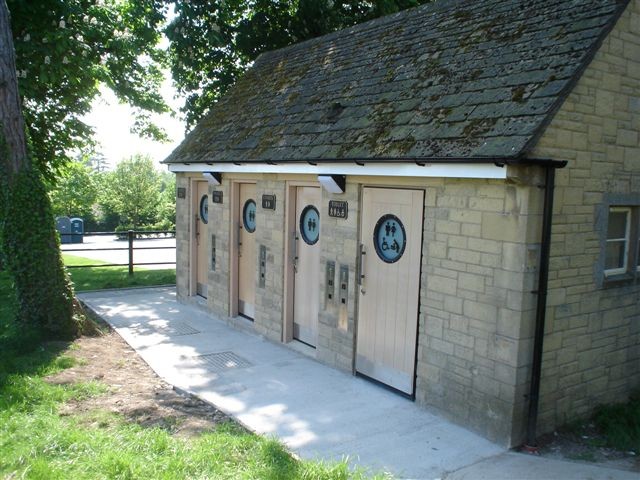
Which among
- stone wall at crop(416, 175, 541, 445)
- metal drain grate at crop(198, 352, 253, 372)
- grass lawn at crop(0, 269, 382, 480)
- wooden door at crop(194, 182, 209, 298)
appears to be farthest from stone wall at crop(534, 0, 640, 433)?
wooden door at crop(194, 182, 209, 298)

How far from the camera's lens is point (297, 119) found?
870 cm

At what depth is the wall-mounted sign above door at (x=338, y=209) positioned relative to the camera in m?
7.26

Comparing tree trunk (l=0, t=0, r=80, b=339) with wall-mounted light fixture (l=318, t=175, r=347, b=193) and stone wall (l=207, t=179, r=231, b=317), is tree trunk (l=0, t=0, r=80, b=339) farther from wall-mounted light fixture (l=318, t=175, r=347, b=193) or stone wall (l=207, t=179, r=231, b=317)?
wall-mounted light fixture (l=318, t=175, r=347, b=193)

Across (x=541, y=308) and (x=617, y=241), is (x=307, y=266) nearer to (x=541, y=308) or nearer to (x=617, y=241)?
(x=541, y=308)

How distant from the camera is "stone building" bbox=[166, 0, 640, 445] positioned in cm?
525

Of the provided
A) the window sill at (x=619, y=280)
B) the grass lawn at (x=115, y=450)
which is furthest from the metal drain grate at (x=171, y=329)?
the window sill at (x=619, y=280)

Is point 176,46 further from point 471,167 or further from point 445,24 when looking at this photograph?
point 471,167

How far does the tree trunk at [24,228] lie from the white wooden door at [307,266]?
3464 millimetres

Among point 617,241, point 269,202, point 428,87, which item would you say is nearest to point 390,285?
point 428,87

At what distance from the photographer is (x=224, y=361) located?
7906 mm

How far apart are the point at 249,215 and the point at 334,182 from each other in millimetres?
3006

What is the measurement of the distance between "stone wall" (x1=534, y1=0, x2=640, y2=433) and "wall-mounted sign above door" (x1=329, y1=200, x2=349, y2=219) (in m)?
2.66

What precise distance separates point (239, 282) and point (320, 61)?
13.7 ft

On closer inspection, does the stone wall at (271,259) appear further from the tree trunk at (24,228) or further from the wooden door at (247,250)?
the tree trunk at (24,228)
